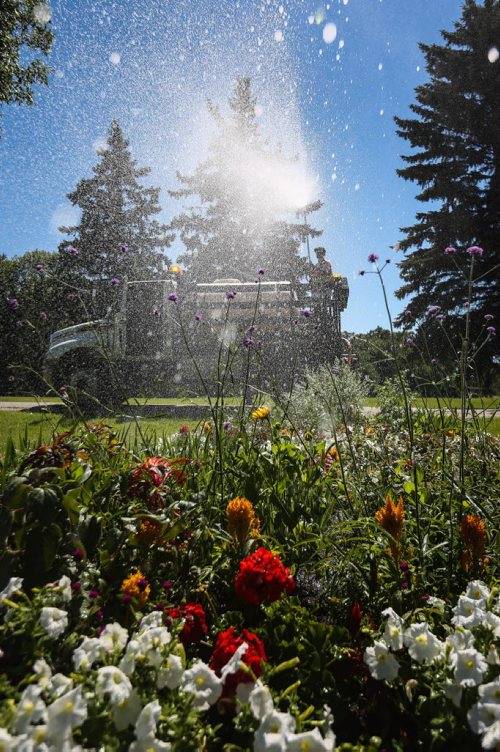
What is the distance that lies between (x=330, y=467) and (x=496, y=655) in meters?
1.53

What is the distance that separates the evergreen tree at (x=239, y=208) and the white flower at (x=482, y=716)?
2322 cm

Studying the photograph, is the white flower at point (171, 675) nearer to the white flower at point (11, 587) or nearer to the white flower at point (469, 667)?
the white flower at point (11, 587)

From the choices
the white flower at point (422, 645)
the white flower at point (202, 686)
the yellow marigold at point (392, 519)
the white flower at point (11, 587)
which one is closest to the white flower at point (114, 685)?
Result: the white flower at point (202, 686)

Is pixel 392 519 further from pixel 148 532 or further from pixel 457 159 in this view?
pixel 457 159

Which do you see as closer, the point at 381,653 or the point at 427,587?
the point at 381,653

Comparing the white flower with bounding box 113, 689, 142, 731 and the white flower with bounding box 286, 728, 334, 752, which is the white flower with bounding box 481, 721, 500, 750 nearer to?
the white flower with bounding box 286, 728, 334, 752

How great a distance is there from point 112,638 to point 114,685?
143 millimetres

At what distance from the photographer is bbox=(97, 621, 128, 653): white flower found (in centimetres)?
83

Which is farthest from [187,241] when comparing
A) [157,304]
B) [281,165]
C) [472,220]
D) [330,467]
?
[330,467]

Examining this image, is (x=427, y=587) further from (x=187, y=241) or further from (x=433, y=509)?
(x=187, y=241)

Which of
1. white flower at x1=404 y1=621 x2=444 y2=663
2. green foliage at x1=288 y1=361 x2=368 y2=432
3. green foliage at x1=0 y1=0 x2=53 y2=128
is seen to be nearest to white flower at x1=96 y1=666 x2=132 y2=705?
white flower at x1=404 y1=621 x2=444 y2=663

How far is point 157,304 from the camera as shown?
7.95 meters

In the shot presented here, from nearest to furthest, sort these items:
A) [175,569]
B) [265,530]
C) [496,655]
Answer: [496,655]
[175,569]
[265,530]

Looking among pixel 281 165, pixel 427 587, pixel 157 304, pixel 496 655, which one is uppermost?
pixel 281 165
